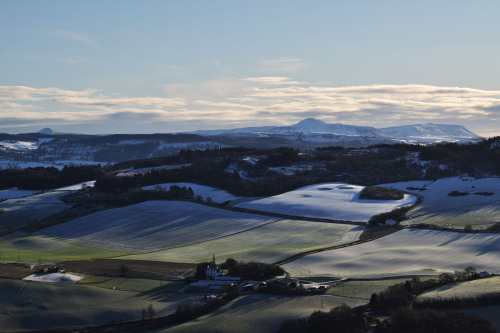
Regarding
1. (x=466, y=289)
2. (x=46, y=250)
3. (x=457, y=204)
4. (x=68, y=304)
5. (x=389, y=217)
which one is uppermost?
(x=457, y=204)

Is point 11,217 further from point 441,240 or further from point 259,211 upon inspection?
point 441,240

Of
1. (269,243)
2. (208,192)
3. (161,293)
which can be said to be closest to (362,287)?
(161,293)

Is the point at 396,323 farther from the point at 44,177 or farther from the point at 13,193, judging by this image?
the point at 44,177

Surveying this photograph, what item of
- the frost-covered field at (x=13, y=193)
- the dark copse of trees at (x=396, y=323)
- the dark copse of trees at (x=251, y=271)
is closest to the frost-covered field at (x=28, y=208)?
the frost-covered field at (x=13, y=193)

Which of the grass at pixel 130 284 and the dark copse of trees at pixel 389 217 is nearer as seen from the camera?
the grass at pixel 130 284

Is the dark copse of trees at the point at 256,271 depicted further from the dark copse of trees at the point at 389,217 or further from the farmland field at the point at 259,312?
the dark copse of trees at the point at 389,217

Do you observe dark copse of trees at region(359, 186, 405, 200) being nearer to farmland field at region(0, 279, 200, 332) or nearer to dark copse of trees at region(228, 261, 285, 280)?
dark copse of trees at region(228, 261, 285, 280)
